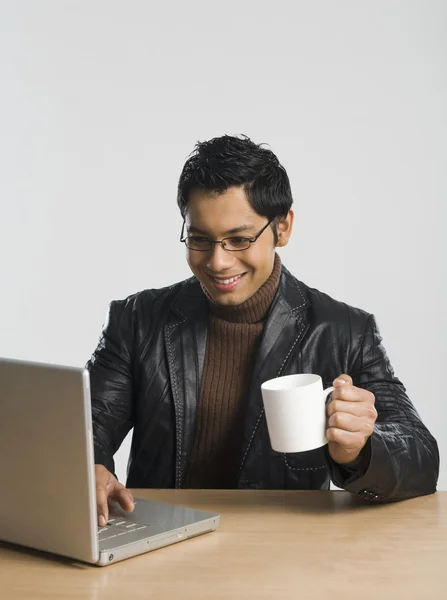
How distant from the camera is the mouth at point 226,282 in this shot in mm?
2236

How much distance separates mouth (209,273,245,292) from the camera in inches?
88.0

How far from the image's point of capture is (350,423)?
173 cm

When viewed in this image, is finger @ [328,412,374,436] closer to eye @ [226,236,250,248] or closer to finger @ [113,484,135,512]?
finger @ [113,484,135,512]

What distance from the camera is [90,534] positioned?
1424 mm

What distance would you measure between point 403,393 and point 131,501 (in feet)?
2.44

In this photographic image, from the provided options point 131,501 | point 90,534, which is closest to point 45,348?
point 131,501

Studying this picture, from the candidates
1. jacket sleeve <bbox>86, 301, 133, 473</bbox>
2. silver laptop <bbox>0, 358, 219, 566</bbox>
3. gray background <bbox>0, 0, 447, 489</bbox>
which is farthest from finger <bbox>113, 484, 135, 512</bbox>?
gray background <bbox>0, 0, 447, 489</bbox>

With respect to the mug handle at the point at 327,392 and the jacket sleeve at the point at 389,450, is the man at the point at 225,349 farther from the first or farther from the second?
the mug handle at the point at 327,392

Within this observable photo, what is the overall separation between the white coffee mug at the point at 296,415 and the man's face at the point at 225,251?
0.57 m

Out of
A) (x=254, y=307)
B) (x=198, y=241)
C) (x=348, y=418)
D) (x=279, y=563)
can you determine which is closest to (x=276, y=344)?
(x=254, y=307)

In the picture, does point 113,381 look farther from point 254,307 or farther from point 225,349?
point 254,307

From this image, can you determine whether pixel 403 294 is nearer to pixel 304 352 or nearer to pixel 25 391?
pixel 304 352

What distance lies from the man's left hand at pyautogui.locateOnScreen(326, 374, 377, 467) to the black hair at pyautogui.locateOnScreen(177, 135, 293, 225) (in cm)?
64

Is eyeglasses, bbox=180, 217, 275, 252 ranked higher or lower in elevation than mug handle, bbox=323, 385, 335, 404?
higher
